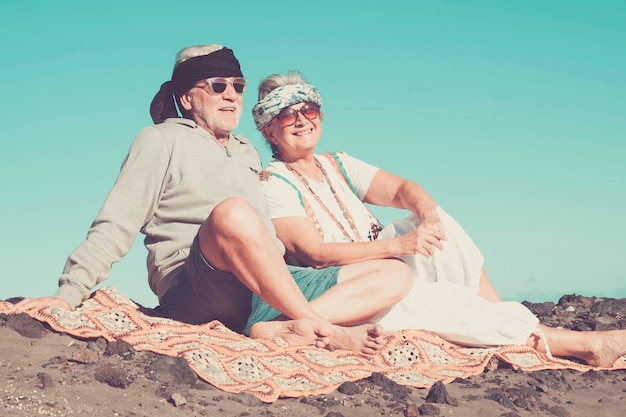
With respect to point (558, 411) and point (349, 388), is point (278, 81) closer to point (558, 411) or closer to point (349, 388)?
point (349, 388)

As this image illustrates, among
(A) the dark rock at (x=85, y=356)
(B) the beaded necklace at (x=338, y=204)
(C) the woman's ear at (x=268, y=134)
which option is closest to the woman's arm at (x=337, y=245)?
(B) the beaded necklace at (x=338, y=204)

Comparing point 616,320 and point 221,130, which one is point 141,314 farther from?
point 616,320

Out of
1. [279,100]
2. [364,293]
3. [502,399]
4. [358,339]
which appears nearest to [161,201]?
[279,100]

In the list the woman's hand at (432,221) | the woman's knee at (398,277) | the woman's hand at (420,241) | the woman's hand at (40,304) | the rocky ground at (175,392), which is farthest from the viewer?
the woman's hand at (432,221)

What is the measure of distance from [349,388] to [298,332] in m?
0.72

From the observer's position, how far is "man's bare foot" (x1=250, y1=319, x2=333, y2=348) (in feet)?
18.7

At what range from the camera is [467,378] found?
5.86 meters

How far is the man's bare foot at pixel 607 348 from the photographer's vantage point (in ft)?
21.5

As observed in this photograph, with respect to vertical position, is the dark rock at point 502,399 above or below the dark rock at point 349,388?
below

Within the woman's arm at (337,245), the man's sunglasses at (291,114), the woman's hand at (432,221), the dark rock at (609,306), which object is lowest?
the dark rock at (609,306)

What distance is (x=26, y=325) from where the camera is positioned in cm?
536

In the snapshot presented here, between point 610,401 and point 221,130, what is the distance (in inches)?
139

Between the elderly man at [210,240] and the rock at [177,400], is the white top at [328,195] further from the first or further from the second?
the rock at [177,400]

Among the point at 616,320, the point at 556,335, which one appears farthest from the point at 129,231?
the point at 616,320
